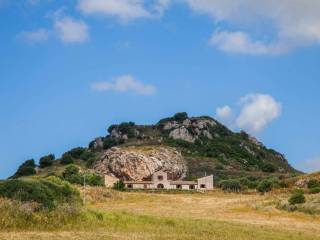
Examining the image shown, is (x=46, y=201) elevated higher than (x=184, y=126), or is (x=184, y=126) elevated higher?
(x=184, y=126)

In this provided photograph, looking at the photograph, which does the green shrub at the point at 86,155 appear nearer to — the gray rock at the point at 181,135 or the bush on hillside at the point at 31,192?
the gray rock at the point at 181,135

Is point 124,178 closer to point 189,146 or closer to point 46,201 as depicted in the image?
point 189,146

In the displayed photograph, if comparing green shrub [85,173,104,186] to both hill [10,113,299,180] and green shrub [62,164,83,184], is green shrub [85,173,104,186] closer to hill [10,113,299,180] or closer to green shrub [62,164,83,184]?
green shrub [62,164,83,184]

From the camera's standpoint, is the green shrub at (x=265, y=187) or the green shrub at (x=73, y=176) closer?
the green shrub at (x=265, y=187)

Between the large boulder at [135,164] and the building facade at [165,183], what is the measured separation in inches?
192

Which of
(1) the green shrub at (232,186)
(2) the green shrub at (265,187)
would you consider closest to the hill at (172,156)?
(1) the green shrub at (232,186)

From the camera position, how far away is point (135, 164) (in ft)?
414

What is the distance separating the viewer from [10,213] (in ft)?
76.6

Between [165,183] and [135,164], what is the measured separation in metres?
10.3

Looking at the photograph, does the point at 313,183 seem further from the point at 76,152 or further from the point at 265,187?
the point at 76,152

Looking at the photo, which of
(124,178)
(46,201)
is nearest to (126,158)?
(124,178)

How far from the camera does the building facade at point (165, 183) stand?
115 meters

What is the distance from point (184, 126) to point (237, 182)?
88.0m

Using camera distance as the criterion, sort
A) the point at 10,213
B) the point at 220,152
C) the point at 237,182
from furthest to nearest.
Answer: the point at 220,152 < the point at 237,182 < the point at 10,213
